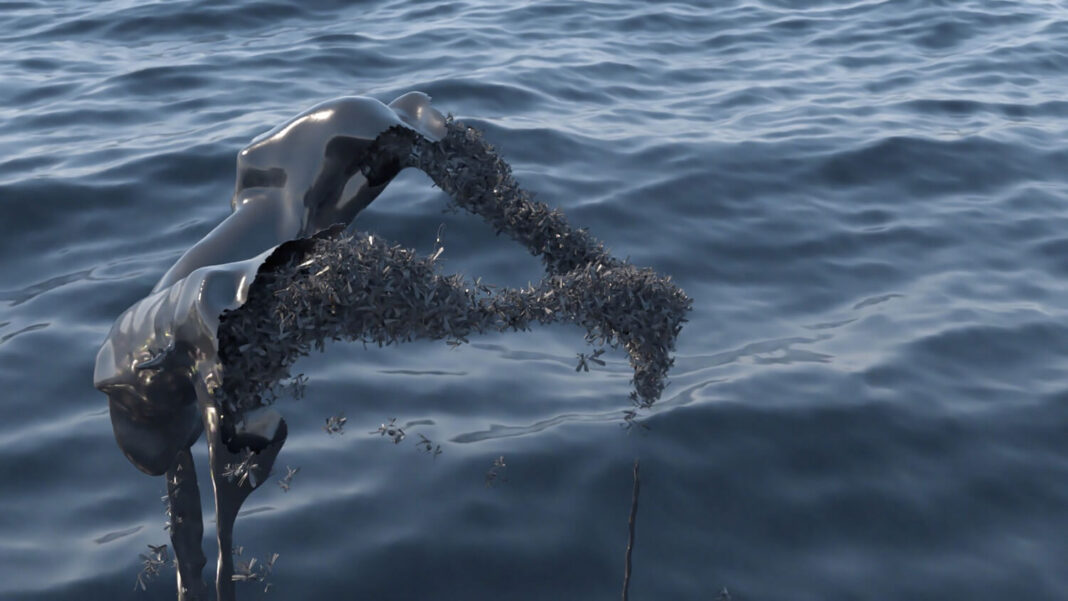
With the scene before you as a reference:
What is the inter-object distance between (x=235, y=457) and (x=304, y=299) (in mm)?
615

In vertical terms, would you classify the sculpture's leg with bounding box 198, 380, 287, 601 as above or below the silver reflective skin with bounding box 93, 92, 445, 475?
below

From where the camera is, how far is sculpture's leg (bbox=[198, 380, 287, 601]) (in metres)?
2.95

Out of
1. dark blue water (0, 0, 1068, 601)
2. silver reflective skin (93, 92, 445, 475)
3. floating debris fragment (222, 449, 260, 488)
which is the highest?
silver reflective skin (93, 92, 445, 475)

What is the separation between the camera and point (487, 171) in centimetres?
361

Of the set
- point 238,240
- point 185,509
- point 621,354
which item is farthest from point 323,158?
point 621,354

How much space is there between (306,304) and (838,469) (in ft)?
11.2

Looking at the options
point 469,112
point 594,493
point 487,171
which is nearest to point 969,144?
point 469,112

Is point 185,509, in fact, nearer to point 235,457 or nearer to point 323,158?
point 235,457

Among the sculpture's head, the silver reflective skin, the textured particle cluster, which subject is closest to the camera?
the textured particle cluster

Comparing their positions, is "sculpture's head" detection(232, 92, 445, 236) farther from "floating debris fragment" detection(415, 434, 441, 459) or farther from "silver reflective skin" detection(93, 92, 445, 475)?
"floating debris fragment" detection(415, 434, 441, 459)

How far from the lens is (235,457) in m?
3.04

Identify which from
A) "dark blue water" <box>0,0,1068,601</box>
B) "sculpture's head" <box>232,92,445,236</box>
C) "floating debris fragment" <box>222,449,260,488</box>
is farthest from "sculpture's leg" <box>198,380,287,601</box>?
"dark blue water" <box>0,0,1068,601</box>

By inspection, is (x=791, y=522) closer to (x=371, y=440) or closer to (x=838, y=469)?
(x=838, y=469)

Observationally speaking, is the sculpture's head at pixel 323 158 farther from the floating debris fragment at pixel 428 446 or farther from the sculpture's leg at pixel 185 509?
the sculpture's leg at pixel 185 509
